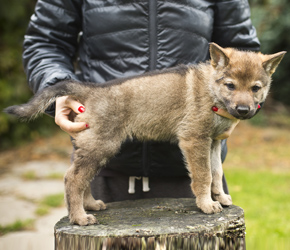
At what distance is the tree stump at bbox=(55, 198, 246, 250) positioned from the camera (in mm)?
2543

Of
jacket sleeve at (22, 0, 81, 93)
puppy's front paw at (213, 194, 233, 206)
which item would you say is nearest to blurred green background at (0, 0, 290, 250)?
puppy's front paw at (213, 194, 233, 206)

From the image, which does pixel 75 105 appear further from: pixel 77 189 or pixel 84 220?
pixel 84 220

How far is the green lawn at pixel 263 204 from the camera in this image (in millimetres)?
5449

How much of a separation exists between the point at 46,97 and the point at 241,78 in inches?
58.4

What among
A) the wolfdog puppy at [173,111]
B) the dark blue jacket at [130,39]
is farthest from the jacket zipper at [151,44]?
the wolfdog puppy at [173,111]

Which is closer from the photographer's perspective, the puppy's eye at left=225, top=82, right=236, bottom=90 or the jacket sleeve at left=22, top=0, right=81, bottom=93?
the puppy's eye at left=225, top=82, right=236, bottom=90

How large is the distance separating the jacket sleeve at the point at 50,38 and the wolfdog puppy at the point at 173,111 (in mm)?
427

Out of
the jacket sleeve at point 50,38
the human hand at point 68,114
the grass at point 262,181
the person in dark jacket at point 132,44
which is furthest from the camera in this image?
the grass at point 262,181


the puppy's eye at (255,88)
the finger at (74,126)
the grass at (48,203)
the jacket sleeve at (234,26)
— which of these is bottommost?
the grass at (48,203)

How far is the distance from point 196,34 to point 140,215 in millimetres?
1575

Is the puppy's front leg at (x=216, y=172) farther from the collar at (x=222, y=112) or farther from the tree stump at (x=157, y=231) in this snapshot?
the collar at (x=222, y=112)

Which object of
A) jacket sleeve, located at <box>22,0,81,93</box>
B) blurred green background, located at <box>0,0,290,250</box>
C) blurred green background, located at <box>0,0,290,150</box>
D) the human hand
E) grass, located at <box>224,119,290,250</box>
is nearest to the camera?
the human hand

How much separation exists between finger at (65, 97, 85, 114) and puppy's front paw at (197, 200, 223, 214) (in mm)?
1166

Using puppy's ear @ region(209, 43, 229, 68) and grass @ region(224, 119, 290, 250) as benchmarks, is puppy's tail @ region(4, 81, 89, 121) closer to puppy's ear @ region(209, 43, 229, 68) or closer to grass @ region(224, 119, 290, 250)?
puppy's ear @ region(209, 43, 229, 68)
